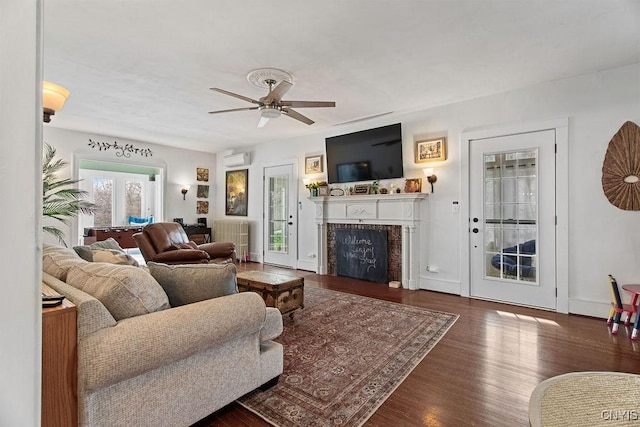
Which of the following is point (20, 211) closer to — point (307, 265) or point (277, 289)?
point (277, 289)

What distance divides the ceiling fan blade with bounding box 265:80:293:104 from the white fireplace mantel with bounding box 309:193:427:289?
95.5 inches

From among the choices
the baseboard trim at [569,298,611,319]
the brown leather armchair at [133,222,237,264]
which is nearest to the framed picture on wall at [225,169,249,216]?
the brown leather armchair at [133,222,237,264]

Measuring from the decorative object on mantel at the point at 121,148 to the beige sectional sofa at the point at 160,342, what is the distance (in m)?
5.09

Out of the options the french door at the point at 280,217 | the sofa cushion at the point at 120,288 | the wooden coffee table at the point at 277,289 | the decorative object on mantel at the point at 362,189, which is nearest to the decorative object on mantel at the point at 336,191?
the decorative object on mantel at the point at 362,189

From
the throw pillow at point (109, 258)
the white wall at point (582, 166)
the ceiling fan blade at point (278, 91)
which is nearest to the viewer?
the throw pillow at point (109, 258)

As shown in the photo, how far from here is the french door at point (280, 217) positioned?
6301 mm

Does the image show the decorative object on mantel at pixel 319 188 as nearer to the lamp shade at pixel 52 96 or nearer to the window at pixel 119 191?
the window at pixel 119 191

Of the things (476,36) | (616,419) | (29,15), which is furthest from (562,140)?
(29,15)

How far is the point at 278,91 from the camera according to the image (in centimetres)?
295

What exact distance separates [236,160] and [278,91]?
4525 millimetres

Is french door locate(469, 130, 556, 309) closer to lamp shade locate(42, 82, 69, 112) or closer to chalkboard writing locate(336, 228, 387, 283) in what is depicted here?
chalkboard writing locate(336, 228, 387, 283)

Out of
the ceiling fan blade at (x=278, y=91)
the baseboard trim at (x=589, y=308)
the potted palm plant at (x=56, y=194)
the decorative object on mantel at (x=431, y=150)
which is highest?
the ceiling fan blade at (x=278, y=91)

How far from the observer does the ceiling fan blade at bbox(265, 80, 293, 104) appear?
2855 millimetres

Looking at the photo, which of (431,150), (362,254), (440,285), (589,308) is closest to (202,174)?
(362,254)
